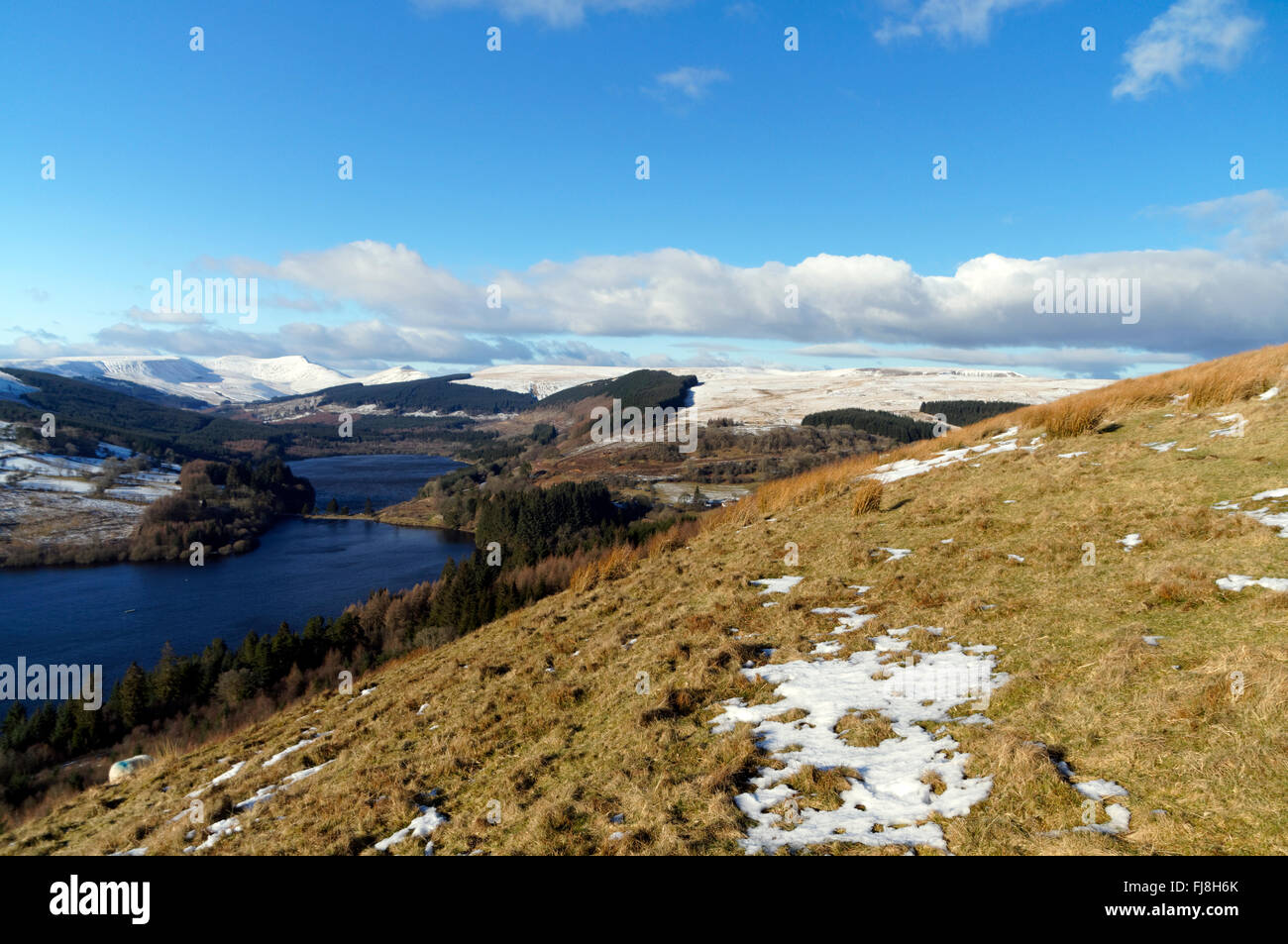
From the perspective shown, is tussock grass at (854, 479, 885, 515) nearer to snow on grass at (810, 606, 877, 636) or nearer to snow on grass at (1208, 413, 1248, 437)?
snow on grass at (810, 606, 877, 636)

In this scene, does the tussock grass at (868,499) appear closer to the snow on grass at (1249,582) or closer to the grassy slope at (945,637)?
the grassy slope at (945,637)

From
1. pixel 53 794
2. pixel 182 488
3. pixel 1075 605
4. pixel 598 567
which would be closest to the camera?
pixel 1075 605

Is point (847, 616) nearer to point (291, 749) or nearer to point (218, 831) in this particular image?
point (218, 831)

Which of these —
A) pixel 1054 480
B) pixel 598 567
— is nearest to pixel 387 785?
pixel 598 567

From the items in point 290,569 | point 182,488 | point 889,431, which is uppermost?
point 889,431

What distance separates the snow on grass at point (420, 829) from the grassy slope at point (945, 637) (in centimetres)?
19

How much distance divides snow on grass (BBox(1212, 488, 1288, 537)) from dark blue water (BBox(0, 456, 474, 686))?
9402 centimetres

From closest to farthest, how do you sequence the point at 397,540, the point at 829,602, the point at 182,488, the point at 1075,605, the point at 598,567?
the point at 1075,605 → the point at 829,602 → the point at 598,567 → the point at 397,540 → the point at 182,488

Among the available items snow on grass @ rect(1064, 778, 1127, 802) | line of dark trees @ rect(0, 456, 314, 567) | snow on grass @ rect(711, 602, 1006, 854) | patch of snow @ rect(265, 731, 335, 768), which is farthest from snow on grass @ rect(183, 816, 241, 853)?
line of dark trees @ rect(0, 456, 314, 567)

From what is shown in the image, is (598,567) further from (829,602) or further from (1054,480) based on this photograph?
(1054,480)

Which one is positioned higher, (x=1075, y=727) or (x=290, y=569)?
(x=1075, y=727)

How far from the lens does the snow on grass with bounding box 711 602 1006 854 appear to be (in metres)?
6.66

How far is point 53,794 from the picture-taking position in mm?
36188

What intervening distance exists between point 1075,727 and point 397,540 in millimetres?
157179
